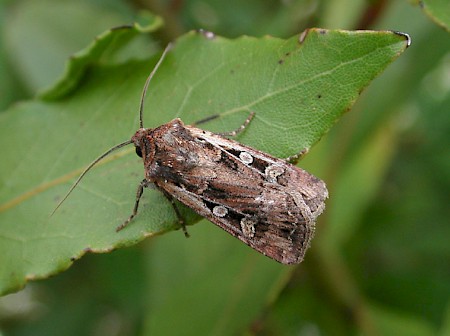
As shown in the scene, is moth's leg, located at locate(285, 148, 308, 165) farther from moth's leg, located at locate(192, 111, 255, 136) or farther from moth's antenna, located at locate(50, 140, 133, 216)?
moth's antenna, located at locate(50, 140, 133, 216)

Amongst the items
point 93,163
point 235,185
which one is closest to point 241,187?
point 235,185

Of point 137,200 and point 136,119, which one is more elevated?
point 136,119

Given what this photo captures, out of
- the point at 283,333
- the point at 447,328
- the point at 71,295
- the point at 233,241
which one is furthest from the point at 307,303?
the point at 71,295

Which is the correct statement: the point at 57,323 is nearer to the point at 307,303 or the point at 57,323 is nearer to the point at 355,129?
the point at 307,303

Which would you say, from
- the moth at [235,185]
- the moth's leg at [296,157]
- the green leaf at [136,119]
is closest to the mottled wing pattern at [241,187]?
the moth at [235,185]

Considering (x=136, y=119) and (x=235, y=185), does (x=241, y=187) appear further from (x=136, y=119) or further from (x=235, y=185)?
(x=136, y=119)
